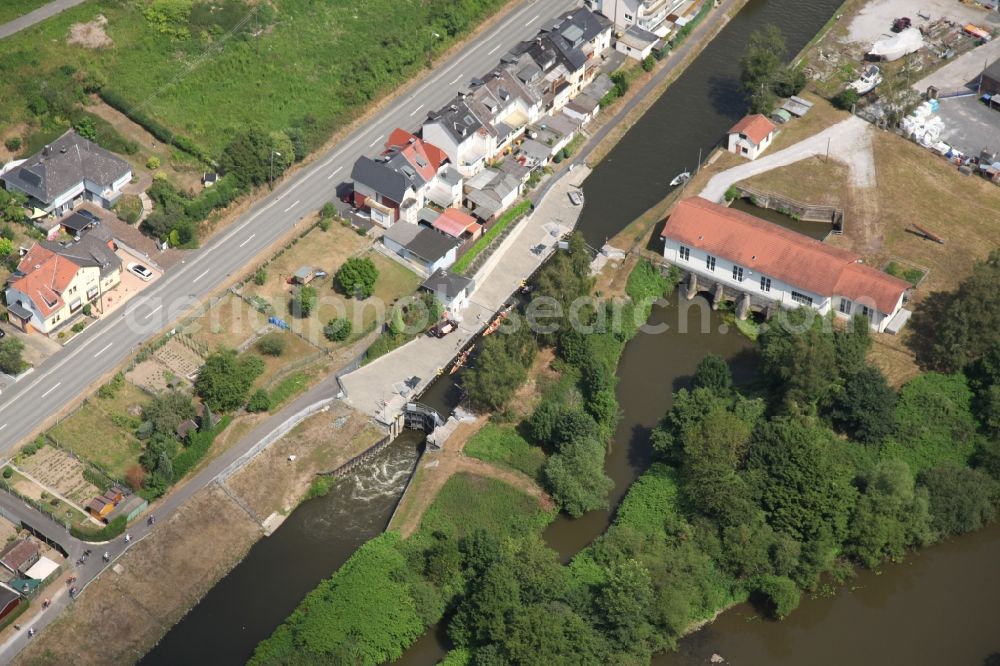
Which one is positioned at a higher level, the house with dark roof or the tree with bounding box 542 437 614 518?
the house with dark roof

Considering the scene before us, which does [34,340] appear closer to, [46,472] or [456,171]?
[46,472]

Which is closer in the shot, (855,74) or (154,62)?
(154,62)

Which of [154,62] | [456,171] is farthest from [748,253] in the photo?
[154,62]

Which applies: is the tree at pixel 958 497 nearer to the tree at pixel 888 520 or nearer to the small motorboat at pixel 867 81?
the tree at pixel 888 520

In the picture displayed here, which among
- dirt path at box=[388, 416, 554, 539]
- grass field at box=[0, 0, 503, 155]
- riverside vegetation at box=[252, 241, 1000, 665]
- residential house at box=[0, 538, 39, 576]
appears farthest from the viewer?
grass field at box=[0, 0, 503, 155]

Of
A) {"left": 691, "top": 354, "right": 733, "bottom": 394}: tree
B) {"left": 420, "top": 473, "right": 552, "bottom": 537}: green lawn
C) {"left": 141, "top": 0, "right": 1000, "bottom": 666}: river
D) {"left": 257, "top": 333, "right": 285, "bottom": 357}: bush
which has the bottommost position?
{"left": 141, "top": 0, "right": 1000, "bottom": 666}: river

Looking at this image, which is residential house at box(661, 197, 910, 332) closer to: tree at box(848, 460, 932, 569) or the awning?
tree at box(848, 460, 932, 569)

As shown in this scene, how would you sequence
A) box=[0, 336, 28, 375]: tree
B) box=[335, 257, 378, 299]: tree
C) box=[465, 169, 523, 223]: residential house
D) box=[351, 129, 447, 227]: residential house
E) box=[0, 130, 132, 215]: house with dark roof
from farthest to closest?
box=[465, 169, 523, 223]: residential house → box=[351, 129, 447, 227]: residential house → box=[0, 130, 132, 215]: house with dark roof → box=[335, 257, 378, 299]: tree → box=[0, 336, 28, 375]: tree

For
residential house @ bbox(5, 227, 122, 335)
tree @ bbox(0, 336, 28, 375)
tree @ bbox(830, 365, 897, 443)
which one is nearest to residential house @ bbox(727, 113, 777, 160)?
tree @ bbox(830, 365, 897, 443)
